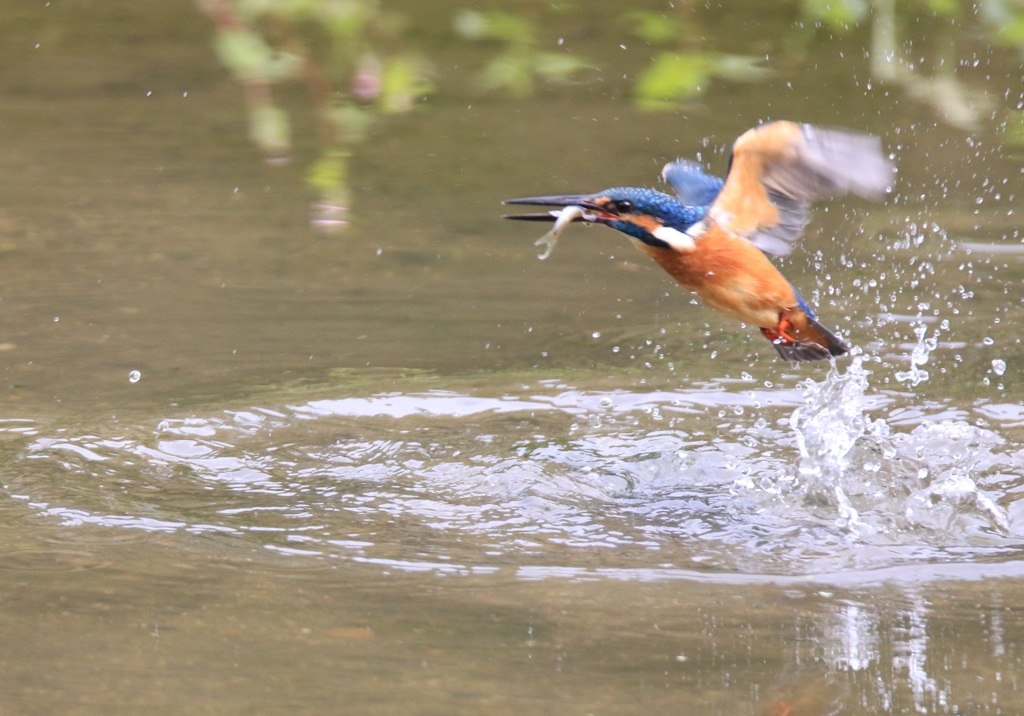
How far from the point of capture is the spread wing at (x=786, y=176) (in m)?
3.30

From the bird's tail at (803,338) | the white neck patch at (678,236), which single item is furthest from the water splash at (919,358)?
the white neck patch at (678,236)

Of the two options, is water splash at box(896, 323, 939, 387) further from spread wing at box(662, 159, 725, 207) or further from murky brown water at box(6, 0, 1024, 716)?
spread wing at box(662, 159, 725, 207)

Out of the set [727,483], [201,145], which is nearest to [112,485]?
[727,483]

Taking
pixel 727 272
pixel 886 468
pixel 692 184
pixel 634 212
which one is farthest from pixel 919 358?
pixel 634 212

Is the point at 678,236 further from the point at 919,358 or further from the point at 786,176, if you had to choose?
the point at 919,358

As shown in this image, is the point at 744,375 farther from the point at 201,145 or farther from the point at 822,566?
the point at 201,145

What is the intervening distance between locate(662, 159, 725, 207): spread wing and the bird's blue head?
34 cm

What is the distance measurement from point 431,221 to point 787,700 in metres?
3.89

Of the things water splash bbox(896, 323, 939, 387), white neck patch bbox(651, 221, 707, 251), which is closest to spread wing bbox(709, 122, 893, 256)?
white neck patch bbox(651, 221, 707, 251)

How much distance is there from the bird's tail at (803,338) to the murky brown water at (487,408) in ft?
0.80

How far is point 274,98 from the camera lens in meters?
7.26

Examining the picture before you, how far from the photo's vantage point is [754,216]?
3.58 m

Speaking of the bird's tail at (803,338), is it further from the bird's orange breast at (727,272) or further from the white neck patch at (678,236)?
the white neck patch at (678,236)

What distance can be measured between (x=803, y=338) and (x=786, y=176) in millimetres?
466
